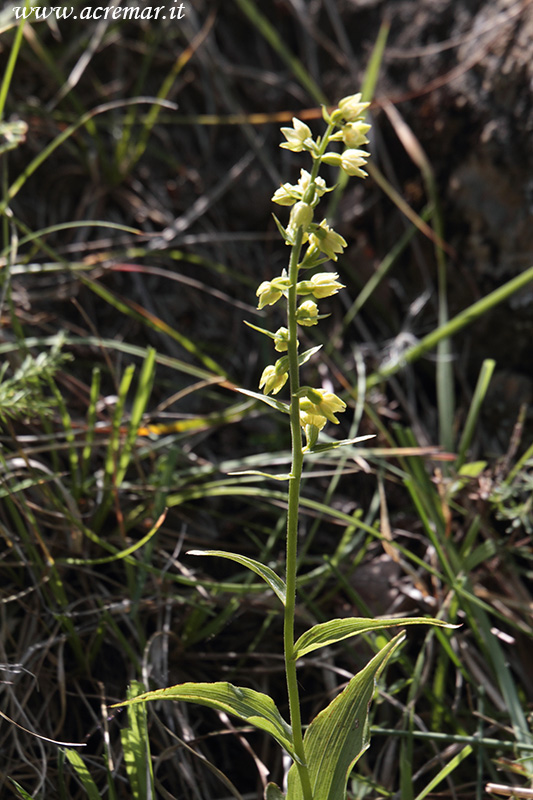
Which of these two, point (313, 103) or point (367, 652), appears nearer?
point (367, 652)

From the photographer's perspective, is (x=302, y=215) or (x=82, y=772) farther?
(x=82, y=772)

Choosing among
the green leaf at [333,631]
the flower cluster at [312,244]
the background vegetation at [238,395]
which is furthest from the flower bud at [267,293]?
the background vegetation at [238,395]

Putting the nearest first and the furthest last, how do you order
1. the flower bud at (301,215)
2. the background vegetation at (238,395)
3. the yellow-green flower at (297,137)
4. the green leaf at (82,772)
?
the flower bud at (301,215) → the yellow-green flower at (297,137) → the green leaf at (82,772) → the background vegetation at (238,395)

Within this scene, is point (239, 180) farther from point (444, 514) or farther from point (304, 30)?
point (444, 514)

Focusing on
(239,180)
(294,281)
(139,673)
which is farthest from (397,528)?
(239,180)

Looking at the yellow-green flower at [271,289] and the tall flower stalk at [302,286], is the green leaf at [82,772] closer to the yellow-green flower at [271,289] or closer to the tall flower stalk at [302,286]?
the tall flower stalk at [302,286]

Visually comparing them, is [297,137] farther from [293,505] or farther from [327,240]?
[293,505]

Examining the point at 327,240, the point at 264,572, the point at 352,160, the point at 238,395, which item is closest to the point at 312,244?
the point at 327,240
